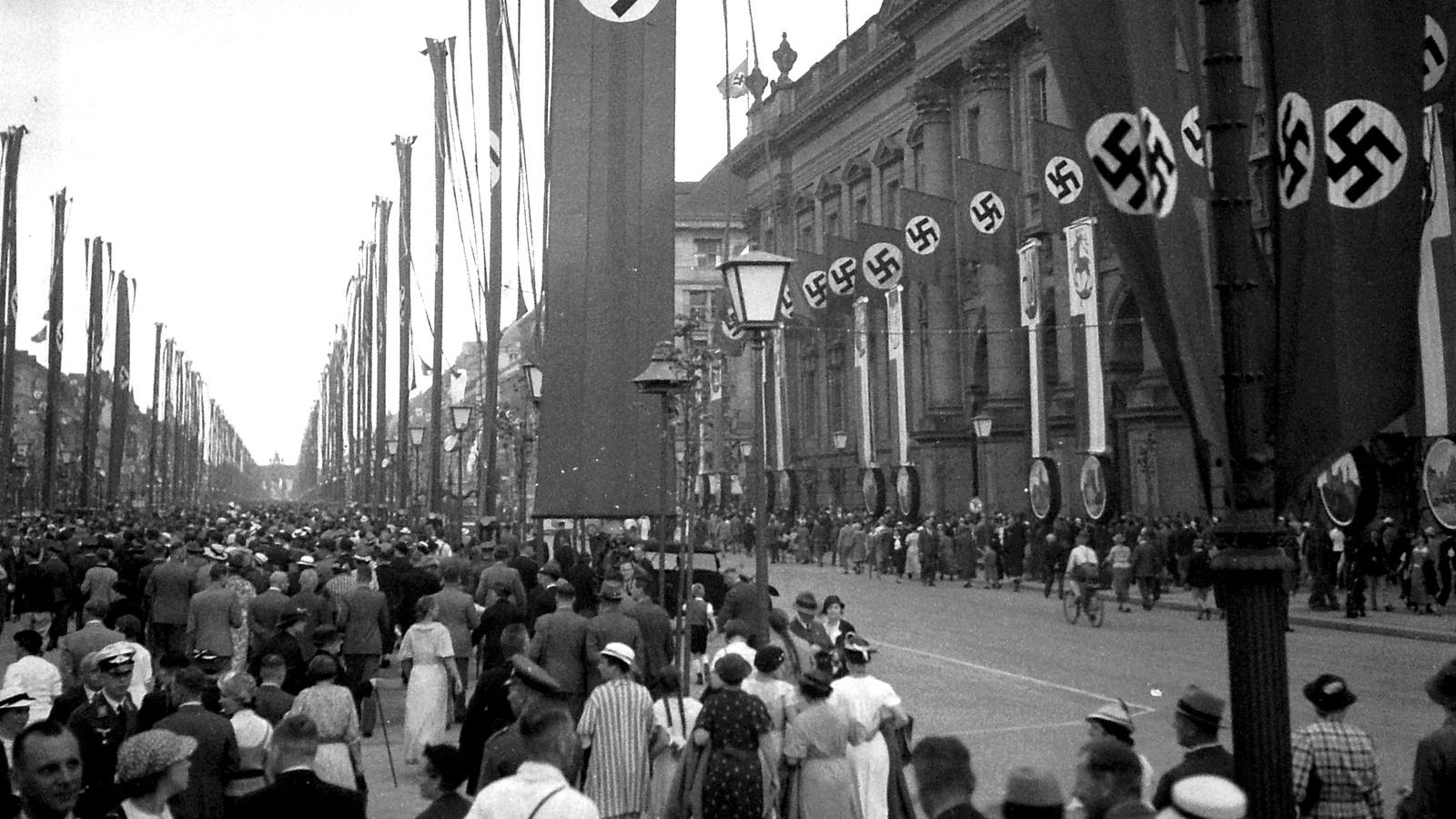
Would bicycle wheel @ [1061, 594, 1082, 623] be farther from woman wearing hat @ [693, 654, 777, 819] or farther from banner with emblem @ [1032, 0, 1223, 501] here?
banner with emblem @ [1032, 0, 1223, 501]

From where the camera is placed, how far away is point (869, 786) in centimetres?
849

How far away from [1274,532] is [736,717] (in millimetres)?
3280

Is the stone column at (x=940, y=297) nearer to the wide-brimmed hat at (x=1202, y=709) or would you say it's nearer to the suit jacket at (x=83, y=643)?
the suit jacket at (x=83, y=643)

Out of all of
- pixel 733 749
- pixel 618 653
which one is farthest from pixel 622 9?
pixel 733 749

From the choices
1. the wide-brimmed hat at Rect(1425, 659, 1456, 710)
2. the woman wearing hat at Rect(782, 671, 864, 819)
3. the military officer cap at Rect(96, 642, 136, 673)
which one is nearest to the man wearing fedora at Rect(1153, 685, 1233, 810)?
the wide-brimmed hat at Rect(1425, 659, 1456, 710)

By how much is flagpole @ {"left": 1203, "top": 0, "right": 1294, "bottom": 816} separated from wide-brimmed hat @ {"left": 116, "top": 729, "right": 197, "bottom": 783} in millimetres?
3831

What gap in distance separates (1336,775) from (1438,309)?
17.7 m

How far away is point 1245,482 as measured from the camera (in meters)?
5.61

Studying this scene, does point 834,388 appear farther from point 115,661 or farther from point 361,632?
point 115,661

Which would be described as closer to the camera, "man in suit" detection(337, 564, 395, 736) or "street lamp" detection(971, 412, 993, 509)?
"man in suit" detection(337, 564, 395, 736)

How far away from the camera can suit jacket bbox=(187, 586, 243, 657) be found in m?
14.6

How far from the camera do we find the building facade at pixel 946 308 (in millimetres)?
40406

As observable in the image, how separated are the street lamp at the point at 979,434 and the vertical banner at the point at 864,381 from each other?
2973 mm

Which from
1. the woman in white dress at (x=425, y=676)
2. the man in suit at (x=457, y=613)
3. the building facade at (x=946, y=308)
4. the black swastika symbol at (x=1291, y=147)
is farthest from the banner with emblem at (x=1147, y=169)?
the building facade at (x=946, y=308)
